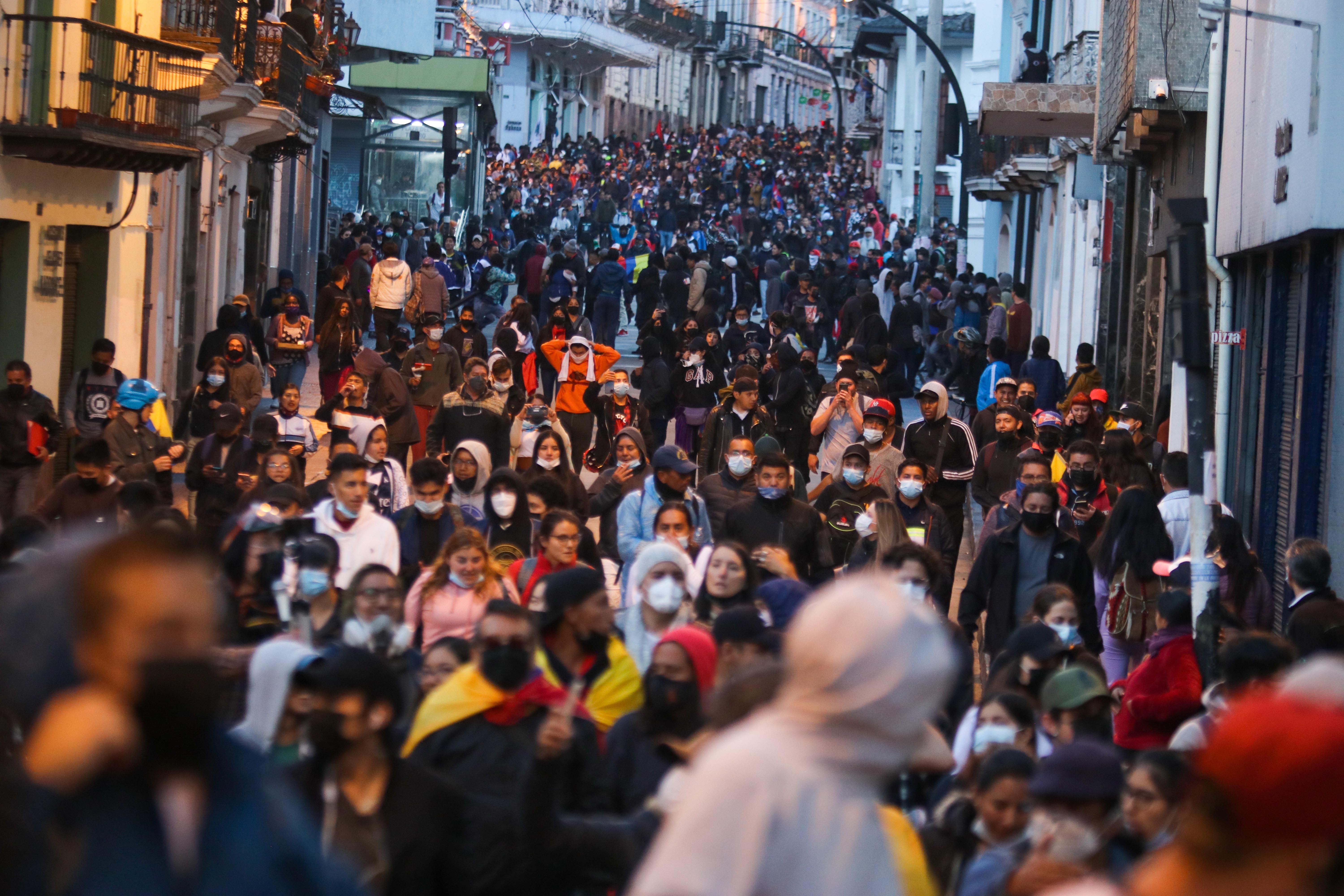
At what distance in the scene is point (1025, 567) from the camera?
10250mm

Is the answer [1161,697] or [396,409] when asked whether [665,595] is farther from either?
[396,409]

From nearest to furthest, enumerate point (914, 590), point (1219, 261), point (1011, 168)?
point (914, 590) < point (1219, 261) < point (1011, 168)

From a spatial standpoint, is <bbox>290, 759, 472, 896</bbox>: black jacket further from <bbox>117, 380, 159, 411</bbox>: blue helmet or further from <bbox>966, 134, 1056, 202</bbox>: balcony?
<bbox>966, 134, 1056, 202</bbox>: balcony

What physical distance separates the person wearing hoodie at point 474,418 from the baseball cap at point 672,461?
11.9 feet

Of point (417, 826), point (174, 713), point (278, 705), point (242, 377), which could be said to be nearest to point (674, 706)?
point (278, 705)

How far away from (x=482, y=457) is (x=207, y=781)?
914 centimetres

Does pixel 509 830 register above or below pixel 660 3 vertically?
below

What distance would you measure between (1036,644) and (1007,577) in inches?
123

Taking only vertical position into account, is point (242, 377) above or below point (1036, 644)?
above

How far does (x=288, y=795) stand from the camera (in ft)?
9.05

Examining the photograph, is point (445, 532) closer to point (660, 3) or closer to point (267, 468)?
point (267, 468)

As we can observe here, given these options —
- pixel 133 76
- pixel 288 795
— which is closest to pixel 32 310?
pixel 133 76

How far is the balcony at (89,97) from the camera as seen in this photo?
17.5 metres

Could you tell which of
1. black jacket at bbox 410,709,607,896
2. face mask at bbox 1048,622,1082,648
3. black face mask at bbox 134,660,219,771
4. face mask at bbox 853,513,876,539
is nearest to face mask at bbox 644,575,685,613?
face mask at bbox 1048,622,1082,648
